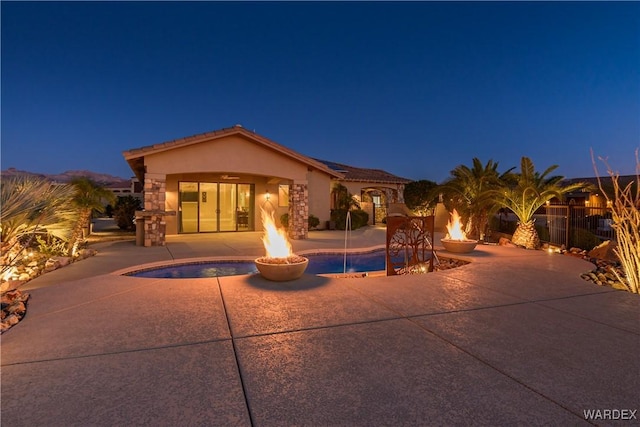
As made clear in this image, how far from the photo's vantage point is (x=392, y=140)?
5631 cm

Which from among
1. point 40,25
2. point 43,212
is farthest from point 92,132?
point 43,212

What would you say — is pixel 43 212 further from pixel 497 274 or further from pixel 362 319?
pixel 497 274

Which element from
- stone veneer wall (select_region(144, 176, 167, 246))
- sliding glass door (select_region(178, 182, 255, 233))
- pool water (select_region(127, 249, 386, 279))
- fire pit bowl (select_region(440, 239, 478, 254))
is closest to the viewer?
pool water (select_region(127, 249, 386, 279))

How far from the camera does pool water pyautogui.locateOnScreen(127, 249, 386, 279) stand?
27.6ft

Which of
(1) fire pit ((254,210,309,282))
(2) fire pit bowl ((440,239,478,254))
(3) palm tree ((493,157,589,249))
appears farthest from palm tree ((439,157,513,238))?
(1) fire pit ((254,210,309,282))

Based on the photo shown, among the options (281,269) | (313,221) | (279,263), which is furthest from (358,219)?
(281,269)

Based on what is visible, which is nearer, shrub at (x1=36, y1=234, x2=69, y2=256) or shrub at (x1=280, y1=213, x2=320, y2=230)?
shrub at (x1=36, y1=234, x2=69, y2=256)

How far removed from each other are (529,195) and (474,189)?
116 inches

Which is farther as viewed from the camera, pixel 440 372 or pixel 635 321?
pixel 635 321

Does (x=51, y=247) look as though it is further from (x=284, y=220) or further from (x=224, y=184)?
(x=284, y=220)

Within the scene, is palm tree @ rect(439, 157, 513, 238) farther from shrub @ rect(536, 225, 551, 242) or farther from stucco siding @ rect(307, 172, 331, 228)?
stucco siding @ rect(307, 172, 331, 228)

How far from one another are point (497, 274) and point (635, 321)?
2777mm

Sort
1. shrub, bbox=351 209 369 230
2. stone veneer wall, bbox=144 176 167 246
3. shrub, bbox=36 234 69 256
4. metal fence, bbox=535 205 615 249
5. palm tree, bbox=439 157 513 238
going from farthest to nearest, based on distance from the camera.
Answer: shrub, bbox=351 209 369 230
palm tree, bbox=439 157 513 238
stone veneer wall, bbox=144 176 167 246
metal fence, bbox=535 205 615 249
shrub, bbox=36 234 69 256

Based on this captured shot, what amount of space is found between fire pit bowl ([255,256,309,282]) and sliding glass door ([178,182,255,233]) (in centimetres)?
1191
